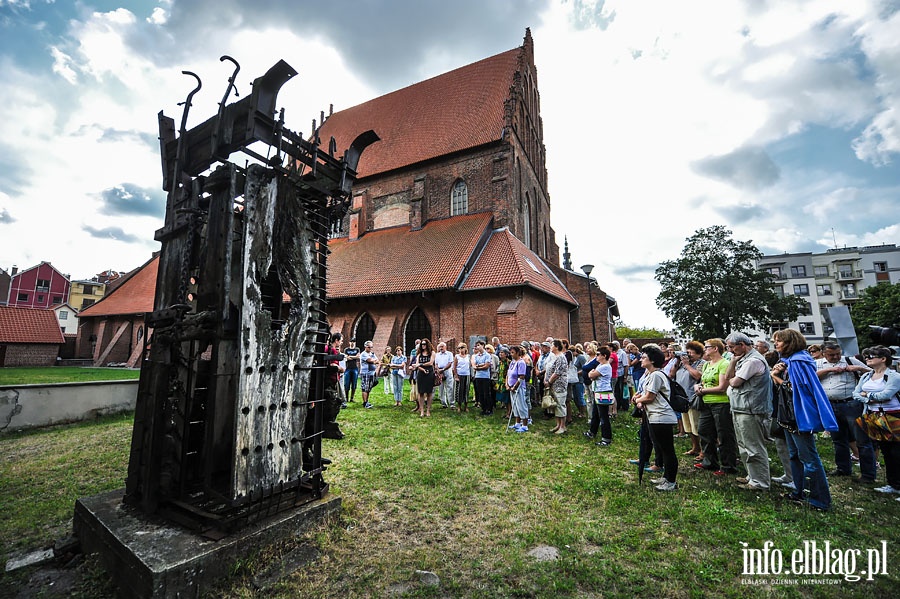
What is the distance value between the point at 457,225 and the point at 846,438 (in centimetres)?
1670

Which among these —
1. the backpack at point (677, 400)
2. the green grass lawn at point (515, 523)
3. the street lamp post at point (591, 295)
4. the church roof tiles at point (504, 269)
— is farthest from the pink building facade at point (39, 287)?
→ the backpack at point (677, 400)

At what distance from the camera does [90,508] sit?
3.24 meters

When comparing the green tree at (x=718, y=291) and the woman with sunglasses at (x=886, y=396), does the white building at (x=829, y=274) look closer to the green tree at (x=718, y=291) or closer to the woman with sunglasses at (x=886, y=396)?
the green tree at (x=718, y=291)

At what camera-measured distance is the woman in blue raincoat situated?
400cm

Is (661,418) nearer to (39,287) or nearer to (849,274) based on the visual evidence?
(849,274)

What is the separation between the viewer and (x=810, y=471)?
13.3ft

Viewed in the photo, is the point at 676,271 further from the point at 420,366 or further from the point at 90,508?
the point at 90,508

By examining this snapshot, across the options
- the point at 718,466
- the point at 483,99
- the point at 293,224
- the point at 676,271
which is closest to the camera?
the point at 293,224

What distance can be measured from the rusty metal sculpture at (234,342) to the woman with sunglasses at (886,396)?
6.44m

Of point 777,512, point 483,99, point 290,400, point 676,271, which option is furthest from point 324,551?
point 676,271

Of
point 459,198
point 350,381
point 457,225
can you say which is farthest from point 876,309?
point 350,381

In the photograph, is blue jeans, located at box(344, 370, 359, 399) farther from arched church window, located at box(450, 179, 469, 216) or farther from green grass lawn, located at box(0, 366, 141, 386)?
arched church window, located at box(450, 179, 469, 216)

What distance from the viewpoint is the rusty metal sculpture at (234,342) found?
2.90 metres

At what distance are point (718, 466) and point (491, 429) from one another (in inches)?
152
